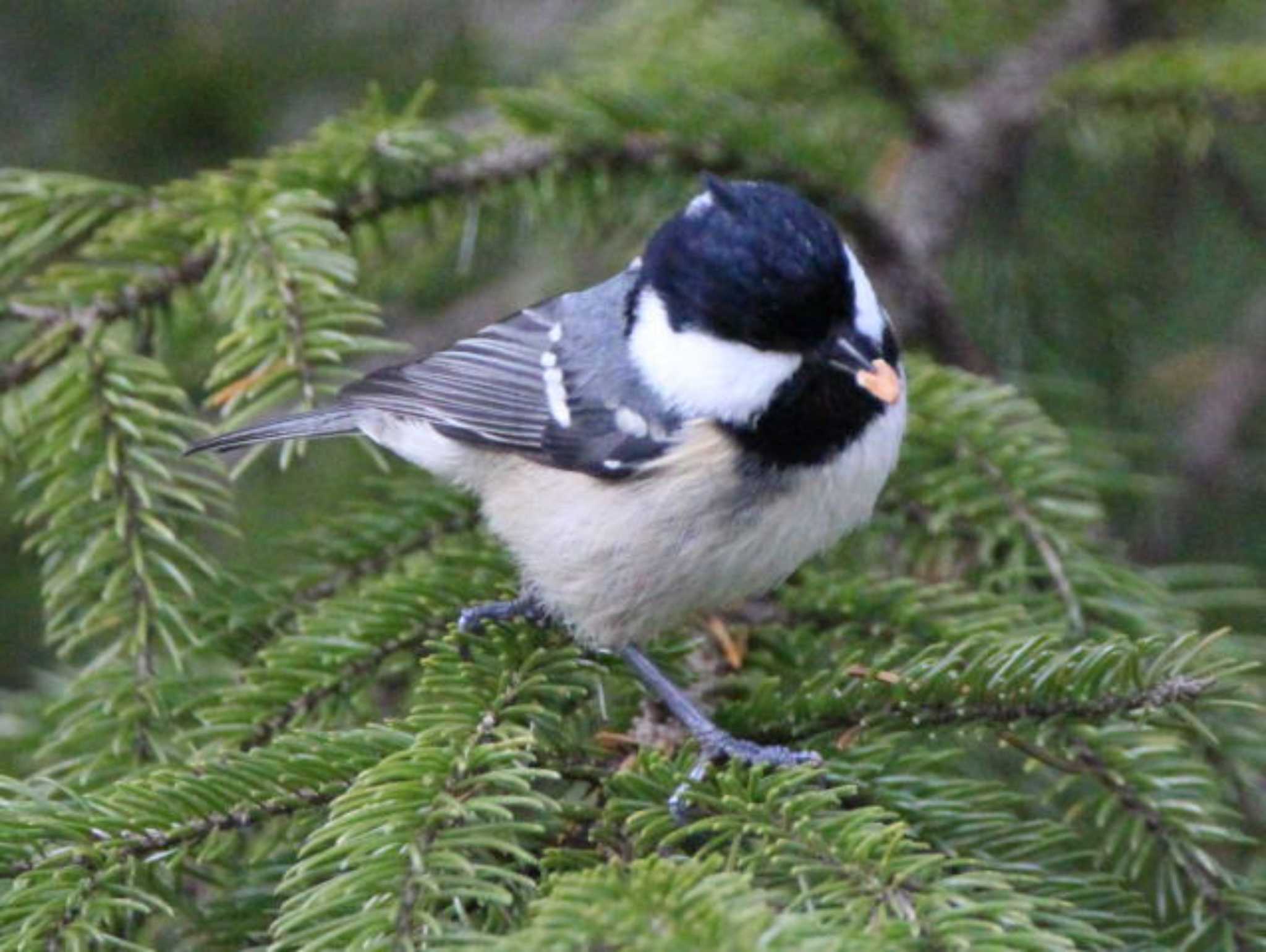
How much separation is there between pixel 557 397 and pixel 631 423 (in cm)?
14

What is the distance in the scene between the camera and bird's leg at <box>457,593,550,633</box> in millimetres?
1480

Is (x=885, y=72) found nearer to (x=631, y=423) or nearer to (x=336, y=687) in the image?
(x=631, y=423)

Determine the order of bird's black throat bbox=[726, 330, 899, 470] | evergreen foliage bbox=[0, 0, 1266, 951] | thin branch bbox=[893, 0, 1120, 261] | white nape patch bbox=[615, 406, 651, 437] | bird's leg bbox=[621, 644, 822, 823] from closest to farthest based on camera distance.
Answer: evergreen foliage bbox=[0, 0, 1266, 951], bird's leg bbox=[621, 644, 822, 823], bird's black throat bbox=[726, 330, 899, 470], white nape patch bbox=[615, 406, 651, 437], thin branch bbox=[893, 0, 1120, 261]

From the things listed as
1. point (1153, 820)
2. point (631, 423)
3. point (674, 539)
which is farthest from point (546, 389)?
point (1153, 820)

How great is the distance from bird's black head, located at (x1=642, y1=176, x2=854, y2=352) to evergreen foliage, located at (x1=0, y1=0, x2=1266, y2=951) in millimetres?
270

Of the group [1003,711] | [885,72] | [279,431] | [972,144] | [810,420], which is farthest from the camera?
[972,144]

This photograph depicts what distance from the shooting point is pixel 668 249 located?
62.6 inches

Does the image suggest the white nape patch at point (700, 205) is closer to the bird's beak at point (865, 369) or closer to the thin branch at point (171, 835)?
the bird's beak at point (865, 369)

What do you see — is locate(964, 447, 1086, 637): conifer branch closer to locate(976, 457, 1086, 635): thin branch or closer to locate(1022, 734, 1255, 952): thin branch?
locate(976, 457, 1086, 635): thin branch

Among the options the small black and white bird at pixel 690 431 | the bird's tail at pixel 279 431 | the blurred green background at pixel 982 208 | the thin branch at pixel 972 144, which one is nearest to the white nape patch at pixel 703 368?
the small black and white bird at pixel 690 431

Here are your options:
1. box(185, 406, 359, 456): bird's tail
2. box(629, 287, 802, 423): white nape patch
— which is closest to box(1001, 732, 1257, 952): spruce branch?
box(629, 287, 802, 423): white nape patch

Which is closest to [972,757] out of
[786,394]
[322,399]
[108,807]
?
[786,394]

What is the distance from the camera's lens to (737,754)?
132 centimetres

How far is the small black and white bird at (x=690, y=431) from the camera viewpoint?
1.49 metres
